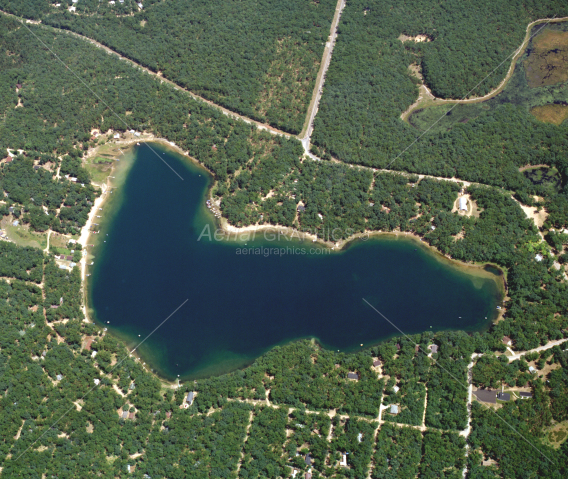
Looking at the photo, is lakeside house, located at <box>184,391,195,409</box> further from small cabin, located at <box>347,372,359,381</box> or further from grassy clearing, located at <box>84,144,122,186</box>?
grassy clearing, located at <box>84,144,122,186</box>

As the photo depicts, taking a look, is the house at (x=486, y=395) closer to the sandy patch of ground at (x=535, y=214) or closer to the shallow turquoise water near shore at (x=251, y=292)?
the shallow turquoise water near shore at (x=251, y=292)

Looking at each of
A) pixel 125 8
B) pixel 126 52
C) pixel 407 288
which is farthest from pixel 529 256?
pixel 125 8

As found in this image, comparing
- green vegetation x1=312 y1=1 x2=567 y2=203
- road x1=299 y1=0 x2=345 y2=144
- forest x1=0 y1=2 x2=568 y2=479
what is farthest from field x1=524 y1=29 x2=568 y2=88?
road x1=299 y1=0 x2=345 y2=144

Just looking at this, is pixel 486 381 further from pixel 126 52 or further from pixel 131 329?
pixel 126 52

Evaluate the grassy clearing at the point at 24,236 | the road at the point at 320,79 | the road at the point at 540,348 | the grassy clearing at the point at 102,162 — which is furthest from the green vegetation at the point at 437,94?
the grassy clearing at the point at 24,236

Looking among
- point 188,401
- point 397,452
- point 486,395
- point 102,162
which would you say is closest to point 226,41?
point 102,162
